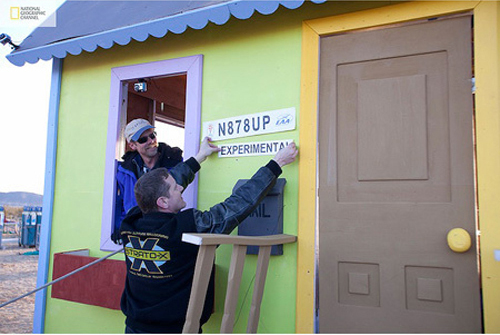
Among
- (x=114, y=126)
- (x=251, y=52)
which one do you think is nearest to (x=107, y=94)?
(x=114, y=126)

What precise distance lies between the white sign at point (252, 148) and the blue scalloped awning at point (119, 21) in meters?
0.90

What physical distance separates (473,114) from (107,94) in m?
3.13

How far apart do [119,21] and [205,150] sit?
1396 mm

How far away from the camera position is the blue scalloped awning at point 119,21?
299 centimetres

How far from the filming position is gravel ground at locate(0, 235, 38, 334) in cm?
727

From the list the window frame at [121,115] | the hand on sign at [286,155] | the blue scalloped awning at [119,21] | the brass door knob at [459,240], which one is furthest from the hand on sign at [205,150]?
the brass door knob at [459,240]

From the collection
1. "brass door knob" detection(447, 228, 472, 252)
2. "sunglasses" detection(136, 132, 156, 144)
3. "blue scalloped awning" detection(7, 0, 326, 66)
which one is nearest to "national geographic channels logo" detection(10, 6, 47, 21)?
"blue scalloped awning" detection(7, 0, 326, 66)

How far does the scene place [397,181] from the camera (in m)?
2.70

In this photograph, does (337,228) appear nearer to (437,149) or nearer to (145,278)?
(437,149)

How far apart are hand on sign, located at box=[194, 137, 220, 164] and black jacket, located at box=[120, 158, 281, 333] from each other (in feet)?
2.32

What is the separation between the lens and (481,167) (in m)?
2.48

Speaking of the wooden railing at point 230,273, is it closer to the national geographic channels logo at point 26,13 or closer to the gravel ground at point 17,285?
the national geographic channels logo at point 26,13

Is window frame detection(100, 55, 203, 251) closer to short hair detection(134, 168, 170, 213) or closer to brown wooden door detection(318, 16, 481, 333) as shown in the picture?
short hair detection(134, 168, 170, 213)

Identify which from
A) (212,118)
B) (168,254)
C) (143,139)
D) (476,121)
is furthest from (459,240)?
(143,139)
